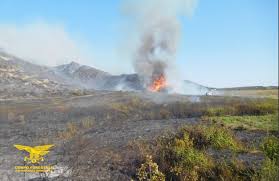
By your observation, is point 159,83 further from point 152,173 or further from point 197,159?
point 152,173

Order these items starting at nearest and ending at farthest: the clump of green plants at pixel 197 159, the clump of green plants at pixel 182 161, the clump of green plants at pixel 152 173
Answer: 1. the clump of green plants at pixel 152 173
2. the clump of green plants at pixel 197 159
3. the clump of green plants at pixel 182 161

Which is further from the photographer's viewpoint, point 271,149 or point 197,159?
point 271,149

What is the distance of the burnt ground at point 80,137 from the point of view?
12805 mm

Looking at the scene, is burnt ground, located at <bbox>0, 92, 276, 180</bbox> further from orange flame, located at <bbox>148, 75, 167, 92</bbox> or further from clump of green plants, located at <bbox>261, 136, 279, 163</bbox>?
orange flame, located at <bbox>148, 75, 167, 92</bbox>

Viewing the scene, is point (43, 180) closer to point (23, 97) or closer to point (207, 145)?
point (207, 145)

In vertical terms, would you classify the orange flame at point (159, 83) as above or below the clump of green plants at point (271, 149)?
above

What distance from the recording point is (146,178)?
1078 centimetres

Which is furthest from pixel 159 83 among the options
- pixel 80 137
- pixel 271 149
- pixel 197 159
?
pixel 197 159

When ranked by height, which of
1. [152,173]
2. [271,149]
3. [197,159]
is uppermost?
[271,149]

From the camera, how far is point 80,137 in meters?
19.4

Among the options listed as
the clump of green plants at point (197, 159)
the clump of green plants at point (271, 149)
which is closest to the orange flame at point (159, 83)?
the clump of green plants at point (197, 159)

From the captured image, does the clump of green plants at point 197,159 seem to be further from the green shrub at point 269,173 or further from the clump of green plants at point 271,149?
the clump of green plants at point 271,149

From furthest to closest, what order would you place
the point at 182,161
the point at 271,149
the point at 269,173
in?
1. the point at 271,149
2. the point at 182,161
3. the point at 269,173

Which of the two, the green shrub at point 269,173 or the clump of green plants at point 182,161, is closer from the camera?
the green shrub at point 269,173
